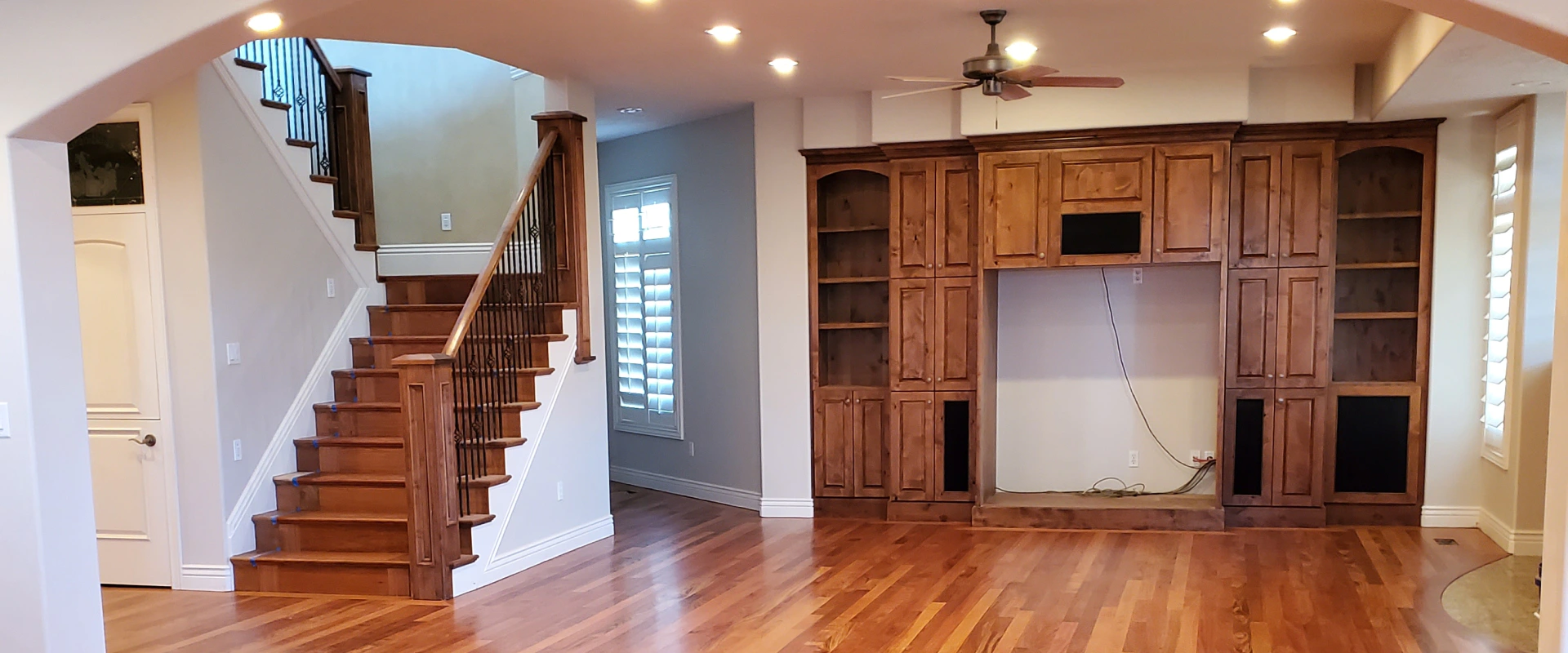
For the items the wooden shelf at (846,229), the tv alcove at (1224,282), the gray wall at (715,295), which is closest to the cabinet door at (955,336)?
the tv alcove at (1224,282)

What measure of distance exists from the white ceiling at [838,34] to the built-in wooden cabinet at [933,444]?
2125 millimetres

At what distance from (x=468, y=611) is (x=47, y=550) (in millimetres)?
1804

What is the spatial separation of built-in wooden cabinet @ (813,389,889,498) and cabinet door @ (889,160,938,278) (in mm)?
889

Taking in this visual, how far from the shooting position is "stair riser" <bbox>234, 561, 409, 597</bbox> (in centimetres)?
493

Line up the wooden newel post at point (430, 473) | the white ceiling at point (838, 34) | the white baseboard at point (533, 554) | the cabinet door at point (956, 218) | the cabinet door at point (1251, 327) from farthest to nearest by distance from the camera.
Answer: the cabinet door at point (956, 218), the cabinet door at point (1251, 327), the white baseboard at point (533, 554), the wooden newel post at point (430, 473), the white ceiling at point (838, 34)

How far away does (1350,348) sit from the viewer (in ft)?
20.5

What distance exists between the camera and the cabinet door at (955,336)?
6.30 metres

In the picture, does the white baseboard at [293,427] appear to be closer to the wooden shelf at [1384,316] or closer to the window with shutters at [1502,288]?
the wooden shelf at [1384,316]

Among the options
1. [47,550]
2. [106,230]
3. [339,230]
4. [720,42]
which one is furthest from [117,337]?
[720,42]

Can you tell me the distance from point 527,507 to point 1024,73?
138 inches

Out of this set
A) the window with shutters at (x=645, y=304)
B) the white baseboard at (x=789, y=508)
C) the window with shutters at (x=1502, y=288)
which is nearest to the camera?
the window with shutters at (x=1502, y=288)

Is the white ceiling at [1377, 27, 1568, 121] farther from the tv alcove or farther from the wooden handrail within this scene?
the wooden handrail

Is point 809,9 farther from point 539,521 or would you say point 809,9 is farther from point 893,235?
point 539,521

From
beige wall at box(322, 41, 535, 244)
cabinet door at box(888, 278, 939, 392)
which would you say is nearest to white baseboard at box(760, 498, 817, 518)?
cabinet door at box(888, 278, 939, 392)
